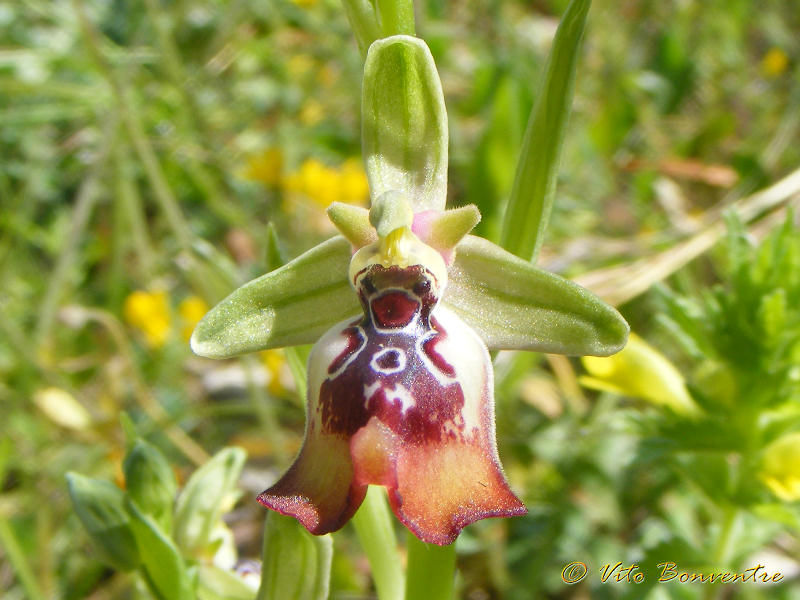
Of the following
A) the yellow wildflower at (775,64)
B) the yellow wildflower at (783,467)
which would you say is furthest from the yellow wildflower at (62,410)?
the yellow wildflower at (775,64)

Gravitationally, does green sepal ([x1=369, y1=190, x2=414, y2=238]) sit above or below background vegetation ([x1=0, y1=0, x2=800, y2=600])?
above

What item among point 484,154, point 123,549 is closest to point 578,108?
point 484,154

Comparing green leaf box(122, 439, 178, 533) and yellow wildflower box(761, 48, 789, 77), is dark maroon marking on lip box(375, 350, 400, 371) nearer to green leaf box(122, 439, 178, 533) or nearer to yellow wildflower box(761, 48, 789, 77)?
green leaf box(122, 439, 178, 533)

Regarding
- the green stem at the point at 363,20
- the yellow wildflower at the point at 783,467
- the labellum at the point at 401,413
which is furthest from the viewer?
the yellow wildflower at the point at 783,467

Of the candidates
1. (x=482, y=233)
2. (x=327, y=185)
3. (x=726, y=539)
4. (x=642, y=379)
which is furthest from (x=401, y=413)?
(x=327, y=185)

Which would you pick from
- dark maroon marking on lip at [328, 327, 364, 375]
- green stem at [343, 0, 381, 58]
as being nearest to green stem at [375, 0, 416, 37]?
green stem at [343, 0, 381, 58]

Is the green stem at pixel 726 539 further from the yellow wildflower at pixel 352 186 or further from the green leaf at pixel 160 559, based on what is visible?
the yellow wildflower at pixel 352 186
